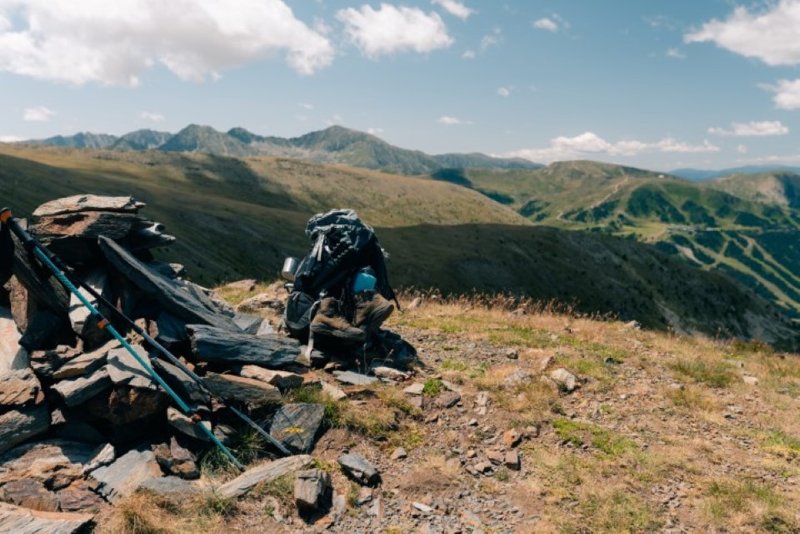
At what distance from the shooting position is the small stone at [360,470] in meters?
7.25

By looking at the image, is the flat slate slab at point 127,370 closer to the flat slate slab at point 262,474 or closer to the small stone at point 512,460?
the flat slate slab at point 262,474

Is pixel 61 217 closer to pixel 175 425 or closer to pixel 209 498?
pixel 175 425

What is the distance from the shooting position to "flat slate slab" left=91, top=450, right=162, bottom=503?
250 inches

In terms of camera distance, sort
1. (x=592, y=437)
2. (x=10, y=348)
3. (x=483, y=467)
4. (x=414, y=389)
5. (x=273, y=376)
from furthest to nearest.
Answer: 1. (x=414, y=389)
2. (x=592, y=437)
3. (x=273, y=376)
4. (x=483, y=467)
5. (x=10, y=348)

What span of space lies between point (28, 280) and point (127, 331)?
170 cm

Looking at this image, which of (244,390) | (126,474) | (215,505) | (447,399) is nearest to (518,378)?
(447,399)

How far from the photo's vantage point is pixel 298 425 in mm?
7836

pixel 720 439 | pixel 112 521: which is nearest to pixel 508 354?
pixel 720 439

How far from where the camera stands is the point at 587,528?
6.48 meters

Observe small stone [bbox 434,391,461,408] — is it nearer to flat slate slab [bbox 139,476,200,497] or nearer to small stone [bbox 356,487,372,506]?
small stone [bbox 356,487,372,506]

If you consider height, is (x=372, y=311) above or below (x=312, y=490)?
above

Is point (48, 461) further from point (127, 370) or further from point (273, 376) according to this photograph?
point (273, 376)

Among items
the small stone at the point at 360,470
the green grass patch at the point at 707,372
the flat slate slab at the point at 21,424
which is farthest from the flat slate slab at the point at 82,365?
the green grass patch at the point at 707,372

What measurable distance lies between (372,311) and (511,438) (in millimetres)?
4000
